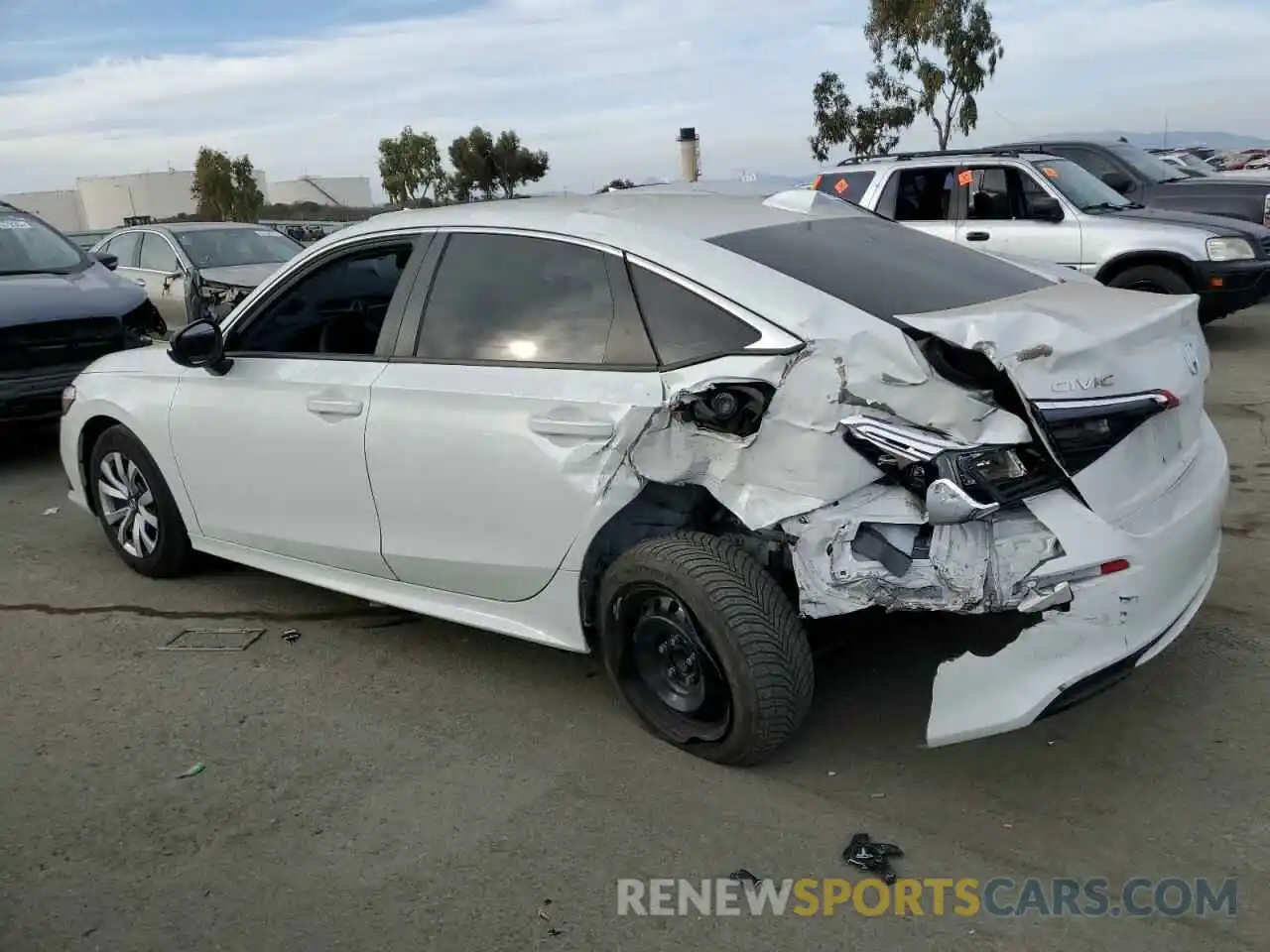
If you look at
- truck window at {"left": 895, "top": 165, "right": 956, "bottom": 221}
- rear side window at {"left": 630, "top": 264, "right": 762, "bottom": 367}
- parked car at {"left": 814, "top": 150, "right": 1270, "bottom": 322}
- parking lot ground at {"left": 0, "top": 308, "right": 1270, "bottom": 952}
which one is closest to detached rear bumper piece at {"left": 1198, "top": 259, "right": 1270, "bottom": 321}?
parked car at {"left": 814, "top": 150, "right": 1270, "bottom": 322}

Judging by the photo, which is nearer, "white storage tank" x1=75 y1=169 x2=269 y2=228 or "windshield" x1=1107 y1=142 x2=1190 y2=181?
"windshield" x1=1107 y1=142 x2=1190 y2=181

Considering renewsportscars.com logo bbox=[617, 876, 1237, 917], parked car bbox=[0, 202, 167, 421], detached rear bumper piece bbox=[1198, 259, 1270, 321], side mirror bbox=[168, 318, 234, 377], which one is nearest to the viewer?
renewsportscars.com logo bbox=[617, 876, 1237, 917]

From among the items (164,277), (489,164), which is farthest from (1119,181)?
(489,164)

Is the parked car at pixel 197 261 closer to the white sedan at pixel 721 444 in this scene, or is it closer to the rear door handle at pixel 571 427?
the white sedan at pixel 721 444

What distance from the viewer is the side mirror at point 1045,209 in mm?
9711

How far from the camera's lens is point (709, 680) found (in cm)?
334

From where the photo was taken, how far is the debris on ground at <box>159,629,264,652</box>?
4.56 meters

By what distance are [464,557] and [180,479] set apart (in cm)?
177

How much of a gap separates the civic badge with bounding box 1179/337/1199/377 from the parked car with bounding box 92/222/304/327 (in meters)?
9.17

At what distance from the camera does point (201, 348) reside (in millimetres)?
4535

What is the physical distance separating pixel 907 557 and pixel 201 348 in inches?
119

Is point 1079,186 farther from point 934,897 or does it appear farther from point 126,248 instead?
point 126,248

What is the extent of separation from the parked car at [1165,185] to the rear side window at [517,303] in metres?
9.37

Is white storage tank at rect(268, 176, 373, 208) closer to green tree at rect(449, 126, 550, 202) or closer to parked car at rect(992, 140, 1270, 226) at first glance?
green tree at rect(449, 126, 550, 202)
